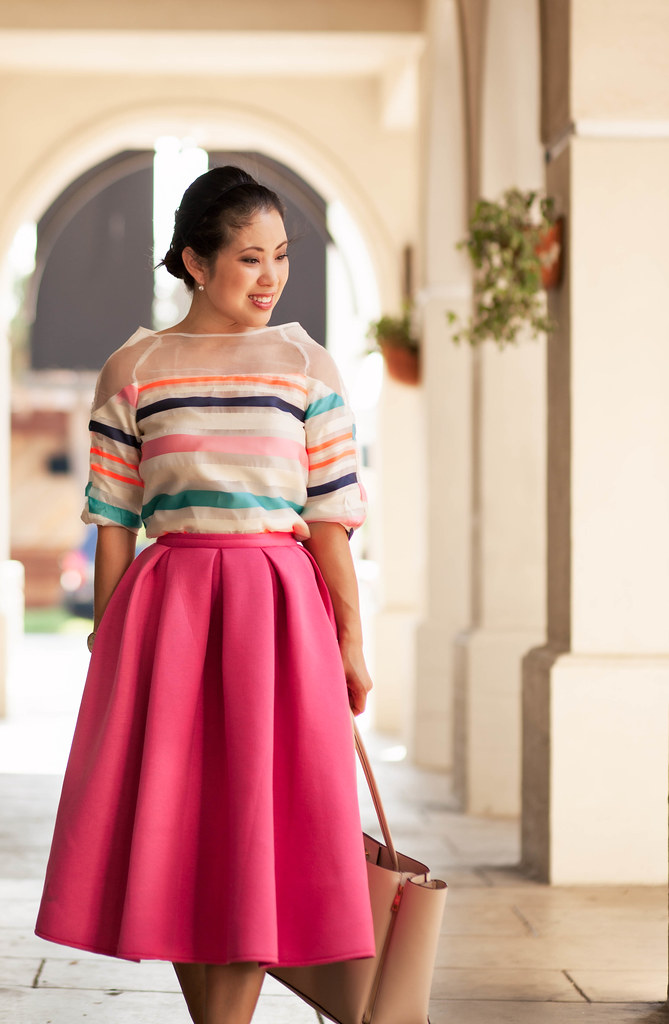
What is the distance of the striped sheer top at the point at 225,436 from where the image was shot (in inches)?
76.4

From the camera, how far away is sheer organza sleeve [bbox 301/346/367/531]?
200cm

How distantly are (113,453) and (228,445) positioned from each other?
23 centimetres

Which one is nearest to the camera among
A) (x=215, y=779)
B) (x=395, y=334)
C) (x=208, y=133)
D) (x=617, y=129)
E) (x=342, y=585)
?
(x=215, y=779)

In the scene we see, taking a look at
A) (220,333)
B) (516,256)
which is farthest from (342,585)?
(516,256)

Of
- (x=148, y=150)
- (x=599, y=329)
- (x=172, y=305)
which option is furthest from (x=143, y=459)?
(x=172, y=305)

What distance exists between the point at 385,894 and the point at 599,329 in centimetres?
220

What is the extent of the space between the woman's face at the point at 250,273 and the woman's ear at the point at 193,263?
0.5 inches

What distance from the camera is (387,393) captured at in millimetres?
7781

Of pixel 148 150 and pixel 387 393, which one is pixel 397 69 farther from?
pixel 148 150

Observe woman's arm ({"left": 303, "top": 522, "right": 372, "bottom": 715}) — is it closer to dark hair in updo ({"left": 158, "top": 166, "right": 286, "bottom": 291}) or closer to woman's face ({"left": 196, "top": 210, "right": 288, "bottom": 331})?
woman's face ({"left": 196, "top": 210, "right": 288, "bottom": 331})

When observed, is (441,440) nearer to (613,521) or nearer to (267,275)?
(613,521)

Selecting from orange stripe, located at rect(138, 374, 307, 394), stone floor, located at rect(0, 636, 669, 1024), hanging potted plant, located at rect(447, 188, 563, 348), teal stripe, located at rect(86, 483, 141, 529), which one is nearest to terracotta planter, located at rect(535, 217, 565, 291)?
hanging potted plant, located at rect(447, 188, 563, 348)

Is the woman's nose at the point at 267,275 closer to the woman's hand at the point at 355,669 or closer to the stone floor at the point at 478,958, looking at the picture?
the woman's hand at the point at 355,669

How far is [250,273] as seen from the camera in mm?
1967
